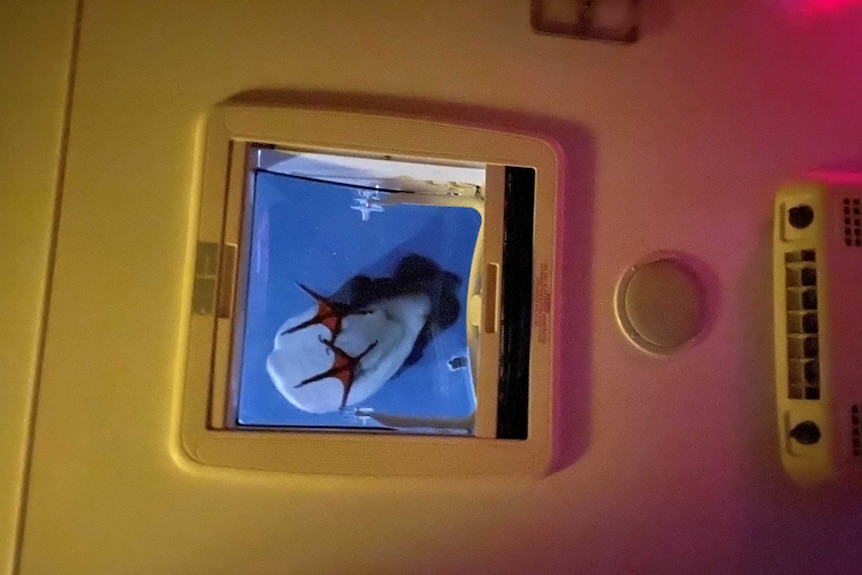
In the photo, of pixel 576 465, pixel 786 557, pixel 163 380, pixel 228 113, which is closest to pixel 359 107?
pixel 228 113

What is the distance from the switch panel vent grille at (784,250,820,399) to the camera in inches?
33.7

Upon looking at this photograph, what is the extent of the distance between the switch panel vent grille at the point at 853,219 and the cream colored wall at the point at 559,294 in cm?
9

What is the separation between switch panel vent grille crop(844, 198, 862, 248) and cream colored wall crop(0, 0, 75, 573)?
2.78 feet

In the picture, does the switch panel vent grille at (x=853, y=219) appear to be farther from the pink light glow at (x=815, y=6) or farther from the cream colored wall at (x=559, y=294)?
the pink light glow at (x=815, y=6)

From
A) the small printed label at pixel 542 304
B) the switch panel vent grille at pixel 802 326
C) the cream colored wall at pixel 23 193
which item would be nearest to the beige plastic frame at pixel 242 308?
the small printed label at pixel 542 304

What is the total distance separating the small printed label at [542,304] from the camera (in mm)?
845

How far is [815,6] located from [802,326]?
0.40 metres

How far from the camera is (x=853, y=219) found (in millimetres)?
842

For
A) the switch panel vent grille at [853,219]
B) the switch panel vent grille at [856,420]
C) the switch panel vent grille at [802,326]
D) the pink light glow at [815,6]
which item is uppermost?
the pink light glow at [815,6]

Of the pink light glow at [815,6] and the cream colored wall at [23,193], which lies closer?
the cream colored wall at [23,193]

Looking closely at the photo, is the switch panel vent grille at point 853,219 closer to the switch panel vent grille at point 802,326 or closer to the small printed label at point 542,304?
the switch panel vent grille at point 802,326

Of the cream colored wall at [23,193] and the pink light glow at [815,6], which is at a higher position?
the pink light glow at [815,6]

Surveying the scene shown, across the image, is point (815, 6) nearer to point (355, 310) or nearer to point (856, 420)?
point (856, 420)

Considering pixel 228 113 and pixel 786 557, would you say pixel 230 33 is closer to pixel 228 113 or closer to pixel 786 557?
pixel 228 113
